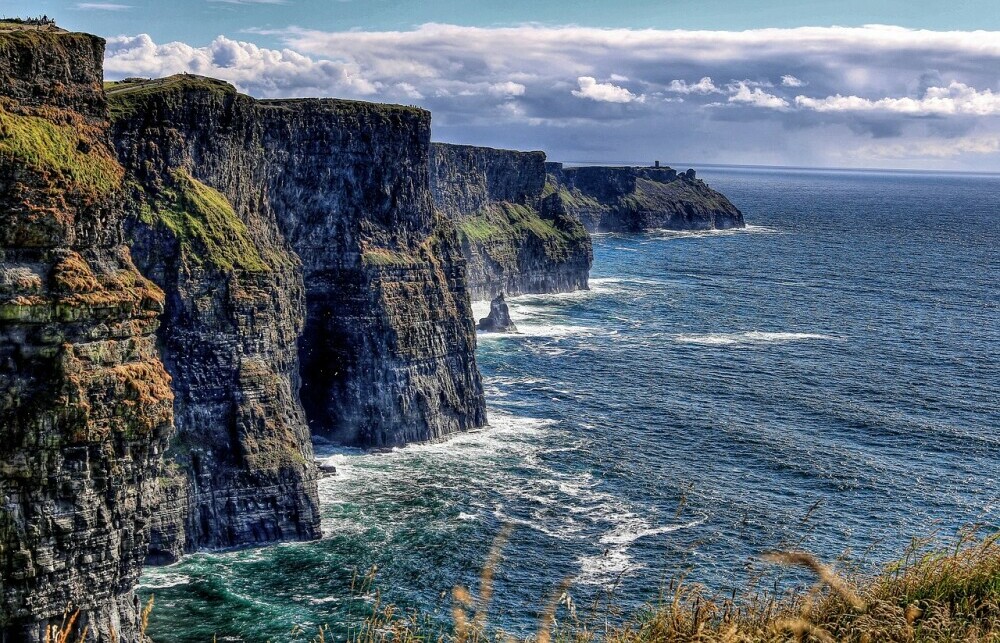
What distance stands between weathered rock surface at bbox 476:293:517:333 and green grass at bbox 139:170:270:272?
7785 centimetres

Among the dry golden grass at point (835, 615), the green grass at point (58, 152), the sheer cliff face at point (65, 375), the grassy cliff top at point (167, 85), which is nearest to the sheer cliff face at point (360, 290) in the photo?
the grassy cliff top at point (167, 85)

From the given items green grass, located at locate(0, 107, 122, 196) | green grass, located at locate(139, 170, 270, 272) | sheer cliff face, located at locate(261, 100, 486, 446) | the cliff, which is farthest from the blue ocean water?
green grass, located at locate(0, 107, 122, 196)

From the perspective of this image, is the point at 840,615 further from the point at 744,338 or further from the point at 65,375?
the point at 744,338

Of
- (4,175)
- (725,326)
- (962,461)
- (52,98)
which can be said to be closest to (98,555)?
(4,175)

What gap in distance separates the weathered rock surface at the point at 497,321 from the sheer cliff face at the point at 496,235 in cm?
2384

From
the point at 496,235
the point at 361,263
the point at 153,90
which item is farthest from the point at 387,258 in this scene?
the point at 496,235

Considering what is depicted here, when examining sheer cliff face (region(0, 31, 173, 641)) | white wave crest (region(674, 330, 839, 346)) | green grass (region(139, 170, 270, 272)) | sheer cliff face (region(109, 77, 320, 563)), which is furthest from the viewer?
white wave crest (region(674, 330, 839, 346))

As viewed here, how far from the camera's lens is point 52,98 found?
4481cm

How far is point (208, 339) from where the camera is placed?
210 feet

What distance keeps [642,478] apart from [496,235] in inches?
4233

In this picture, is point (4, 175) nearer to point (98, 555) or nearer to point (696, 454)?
point (98, 555)

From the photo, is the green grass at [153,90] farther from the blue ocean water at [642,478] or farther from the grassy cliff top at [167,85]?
the blue ocean water at [642,478]

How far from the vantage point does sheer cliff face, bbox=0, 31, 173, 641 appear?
39469 mm

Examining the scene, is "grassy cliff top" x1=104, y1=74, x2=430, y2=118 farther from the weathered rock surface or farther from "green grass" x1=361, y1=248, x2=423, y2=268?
the weathered rock surface
